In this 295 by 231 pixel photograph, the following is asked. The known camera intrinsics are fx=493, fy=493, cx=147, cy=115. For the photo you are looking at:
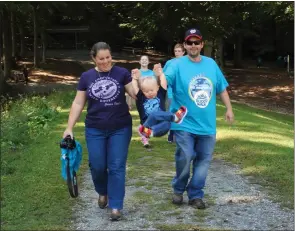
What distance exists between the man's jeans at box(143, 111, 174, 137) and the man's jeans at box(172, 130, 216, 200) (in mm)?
222

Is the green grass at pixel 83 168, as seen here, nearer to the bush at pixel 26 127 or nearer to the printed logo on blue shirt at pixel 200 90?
the bush at pixel 26 127

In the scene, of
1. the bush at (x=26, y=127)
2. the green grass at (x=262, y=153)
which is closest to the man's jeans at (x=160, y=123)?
the green grass at (x=262, y=153)

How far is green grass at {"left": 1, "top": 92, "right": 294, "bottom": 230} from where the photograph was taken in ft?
17.2

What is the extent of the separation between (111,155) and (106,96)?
Answer: 0.60m

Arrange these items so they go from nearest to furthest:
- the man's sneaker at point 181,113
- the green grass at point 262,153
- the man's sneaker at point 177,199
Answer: the man's sneaker at point 181,113, the man's sneaker at point 177,199, the green grass at point 262,153

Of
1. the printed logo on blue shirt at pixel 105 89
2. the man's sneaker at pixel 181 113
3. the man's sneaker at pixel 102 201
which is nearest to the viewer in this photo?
the printed logo on blue shirt at pixel 105 89

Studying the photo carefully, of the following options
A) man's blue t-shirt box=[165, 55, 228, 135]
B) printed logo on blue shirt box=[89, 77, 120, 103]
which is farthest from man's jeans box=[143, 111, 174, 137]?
printed logo on blue shirt box=[89, 77, 120, 103]

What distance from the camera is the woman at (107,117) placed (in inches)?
192

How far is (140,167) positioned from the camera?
7395 millimetres

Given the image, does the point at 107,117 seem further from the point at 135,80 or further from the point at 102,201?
the point at 102,201

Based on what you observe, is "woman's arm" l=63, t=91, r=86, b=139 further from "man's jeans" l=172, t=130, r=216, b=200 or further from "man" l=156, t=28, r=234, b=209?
"man's jeans" l=172, t=130, r=216, b=200

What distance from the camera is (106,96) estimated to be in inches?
191

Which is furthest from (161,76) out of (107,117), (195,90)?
(107,117)

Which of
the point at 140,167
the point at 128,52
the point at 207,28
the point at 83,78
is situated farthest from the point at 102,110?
the point at 128,52
